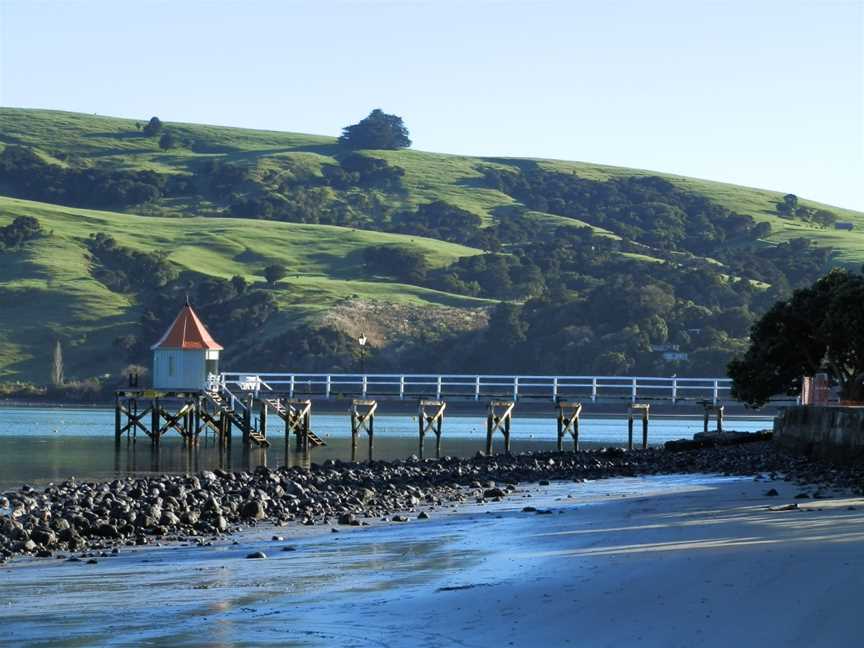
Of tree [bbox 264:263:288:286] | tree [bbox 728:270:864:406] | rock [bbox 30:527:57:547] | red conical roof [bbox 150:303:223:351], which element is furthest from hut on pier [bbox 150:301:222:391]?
tree [bbox 264:263:288:286]

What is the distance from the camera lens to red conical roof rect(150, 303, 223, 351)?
5662 cm

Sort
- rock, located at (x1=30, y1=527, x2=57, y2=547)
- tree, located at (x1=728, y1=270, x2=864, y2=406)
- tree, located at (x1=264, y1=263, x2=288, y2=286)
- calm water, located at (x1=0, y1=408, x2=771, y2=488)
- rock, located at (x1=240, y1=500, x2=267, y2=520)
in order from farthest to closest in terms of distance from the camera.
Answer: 1. tree, located at (x1=264, y1=263, x2=288, y2=286)
2. tree, located at (x1=728, y1=270, x2=864, y2=406)
3. calm water, located at (x1=0, y1=408, x2=771, y2=488)
4. rock, located at (x1=240, y1=500, x2=267, y2=520)
5. rock, located at (x1=30, y1=527, x2=57, y2=547)

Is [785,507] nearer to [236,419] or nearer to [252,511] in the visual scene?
[252,511]

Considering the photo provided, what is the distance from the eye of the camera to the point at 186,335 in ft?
187

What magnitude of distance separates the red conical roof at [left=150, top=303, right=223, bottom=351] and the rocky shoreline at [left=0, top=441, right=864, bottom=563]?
18481 millimetres

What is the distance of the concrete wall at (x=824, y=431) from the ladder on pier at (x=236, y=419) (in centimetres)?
2143

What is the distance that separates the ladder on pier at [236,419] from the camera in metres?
54.1

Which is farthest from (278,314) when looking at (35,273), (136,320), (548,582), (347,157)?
(548,582)

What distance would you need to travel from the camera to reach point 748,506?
1959cm

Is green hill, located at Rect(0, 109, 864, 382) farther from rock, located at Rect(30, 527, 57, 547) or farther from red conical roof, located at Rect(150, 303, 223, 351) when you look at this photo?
rock, located at Rect(30, 527, 57, 547)

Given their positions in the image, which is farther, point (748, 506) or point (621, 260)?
point (621, 260)

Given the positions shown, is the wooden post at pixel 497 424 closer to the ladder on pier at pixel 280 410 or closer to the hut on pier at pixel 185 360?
the ladder on pier at pixel 280 410

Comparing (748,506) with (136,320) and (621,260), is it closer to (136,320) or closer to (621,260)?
(136,320)

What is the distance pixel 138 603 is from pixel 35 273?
116m
